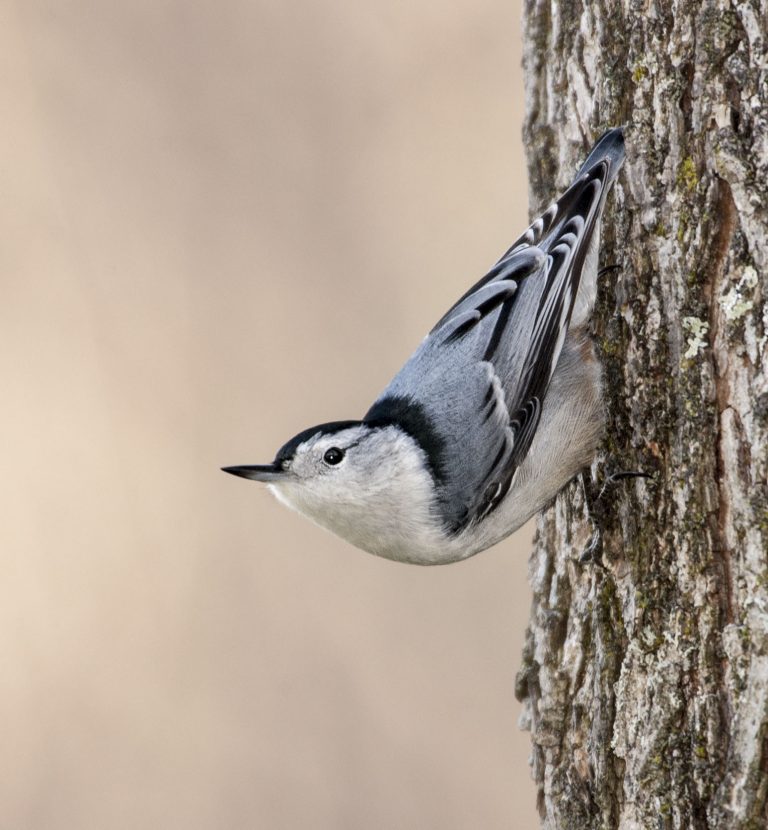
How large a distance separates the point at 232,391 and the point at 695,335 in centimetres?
204

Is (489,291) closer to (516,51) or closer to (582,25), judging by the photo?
(582,25)

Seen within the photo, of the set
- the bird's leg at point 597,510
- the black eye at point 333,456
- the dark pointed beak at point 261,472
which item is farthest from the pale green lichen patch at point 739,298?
the dark pointed beak at point 261,472

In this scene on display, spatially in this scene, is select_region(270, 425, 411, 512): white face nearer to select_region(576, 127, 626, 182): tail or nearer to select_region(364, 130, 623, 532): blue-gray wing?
select_region(364, 130, 623, 532): blue-gray wing

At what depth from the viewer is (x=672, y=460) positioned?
1918 millimetres

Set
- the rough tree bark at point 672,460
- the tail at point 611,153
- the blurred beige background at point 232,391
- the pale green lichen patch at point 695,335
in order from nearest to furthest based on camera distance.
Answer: the rough tree bark at point 672,460 < the pale green lichen patch at point 695,335 < the tail at point 611,153 < the blurred beige background at point 232,391

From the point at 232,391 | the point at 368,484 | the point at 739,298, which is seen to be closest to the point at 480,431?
the point at 368,484

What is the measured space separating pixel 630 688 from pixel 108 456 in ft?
6.79

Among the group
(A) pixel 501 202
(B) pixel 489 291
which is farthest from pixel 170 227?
(B) pixel 489 291

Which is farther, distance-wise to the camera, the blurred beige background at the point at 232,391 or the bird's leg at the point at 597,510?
the blurred beige background at the point at 232,391

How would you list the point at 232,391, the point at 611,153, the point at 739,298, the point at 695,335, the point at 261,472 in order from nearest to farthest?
the point at 739,298 → the point at 695,335 → the point at 611,153 → the point at 261,472 → the point at 232,391

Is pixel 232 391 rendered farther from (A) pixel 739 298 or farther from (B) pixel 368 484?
(A) pixel 739 298

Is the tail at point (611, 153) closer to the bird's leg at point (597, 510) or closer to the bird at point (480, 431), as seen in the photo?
the bird at point (480, 431)

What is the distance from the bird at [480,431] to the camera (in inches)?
85.7

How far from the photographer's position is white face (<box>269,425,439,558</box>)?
217 cm
